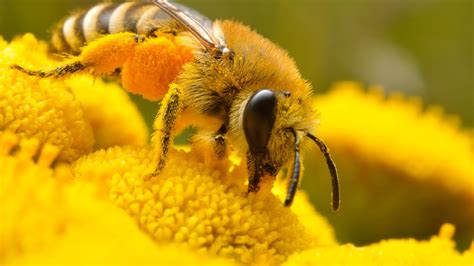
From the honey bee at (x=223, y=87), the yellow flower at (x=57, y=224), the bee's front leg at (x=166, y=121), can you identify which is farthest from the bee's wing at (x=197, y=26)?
the yellow flower at (x=57, y=224)

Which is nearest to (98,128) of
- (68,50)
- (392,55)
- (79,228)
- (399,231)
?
(68,50)

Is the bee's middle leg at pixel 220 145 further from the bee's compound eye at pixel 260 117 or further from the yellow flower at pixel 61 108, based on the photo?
the yellow flower at pixel 61 108

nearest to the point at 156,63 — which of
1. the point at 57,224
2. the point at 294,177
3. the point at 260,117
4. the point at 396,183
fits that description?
the point at 260,117

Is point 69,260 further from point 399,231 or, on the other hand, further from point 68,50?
point 399,231

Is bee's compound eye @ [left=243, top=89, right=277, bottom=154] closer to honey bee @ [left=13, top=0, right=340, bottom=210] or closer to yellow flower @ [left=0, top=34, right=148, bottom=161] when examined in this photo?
honey bee @ [left=13, top=0, right=340, bottom=210]

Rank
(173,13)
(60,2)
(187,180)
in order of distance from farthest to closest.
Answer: (60,2) → (173,13) → (187,180)

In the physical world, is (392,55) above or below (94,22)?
below

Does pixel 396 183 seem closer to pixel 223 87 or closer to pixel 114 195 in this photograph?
pixel 223 87
